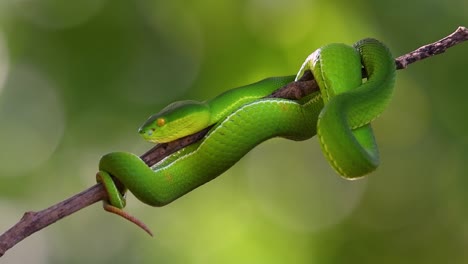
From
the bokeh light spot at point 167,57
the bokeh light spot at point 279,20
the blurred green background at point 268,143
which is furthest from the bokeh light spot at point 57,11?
the bokeh light spot at point 279,20

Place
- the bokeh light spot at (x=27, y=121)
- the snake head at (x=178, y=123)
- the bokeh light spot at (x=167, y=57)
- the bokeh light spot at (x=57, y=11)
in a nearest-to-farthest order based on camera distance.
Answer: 1. the snake head at (x=178, y=123)
2. the bokeh light spot at (x=167, y=57)
3. the bokeh light spot at (x=57, y=11)
4. the bokeh light spot at (x=27, y=121)

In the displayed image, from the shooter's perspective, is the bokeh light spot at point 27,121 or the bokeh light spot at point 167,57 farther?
the bokeh light spot at point 27,121

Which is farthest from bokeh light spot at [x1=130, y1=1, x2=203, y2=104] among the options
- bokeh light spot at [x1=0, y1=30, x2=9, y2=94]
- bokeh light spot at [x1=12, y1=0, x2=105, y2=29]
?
bokeh light spot at [x1=0, y1=30, x2=9, y2=94]

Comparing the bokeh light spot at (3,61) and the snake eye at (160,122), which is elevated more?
the bokeh light spot at (3,61)

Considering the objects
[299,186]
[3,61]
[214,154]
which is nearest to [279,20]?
[299,186]

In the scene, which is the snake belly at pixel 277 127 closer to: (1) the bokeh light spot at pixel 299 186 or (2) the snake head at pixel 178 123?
(2) the snake head at pixel 178 123

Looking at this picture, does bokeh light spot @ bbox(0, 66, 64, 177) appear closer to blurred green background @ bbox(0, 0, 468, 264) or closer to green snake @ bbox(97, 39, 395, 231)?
blurred green background @ bbox(0, 0, 468, 264)

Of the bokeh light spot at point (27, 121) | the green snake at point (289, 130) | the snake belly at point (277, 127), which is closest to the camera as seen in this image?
the green snake at point (289, 130)
